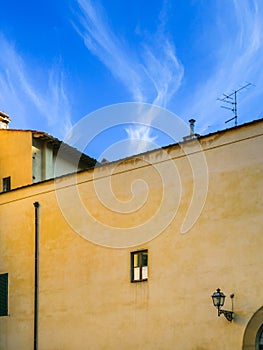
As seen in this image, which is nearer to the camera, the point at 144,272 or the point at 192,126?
the point at 144,272

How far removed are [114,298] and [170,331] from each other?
2.56 metres

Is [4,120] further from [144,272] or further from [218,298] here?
[218,298]

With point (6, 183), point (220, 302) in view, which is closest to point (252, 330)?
point (220, 302)

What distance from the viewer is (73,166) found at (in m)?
29.8

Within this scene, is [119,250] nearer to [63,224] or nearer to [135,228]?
[135,228]

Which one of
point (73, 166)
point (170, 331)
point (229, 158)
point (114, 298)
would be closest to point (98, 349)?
point (114, 298)

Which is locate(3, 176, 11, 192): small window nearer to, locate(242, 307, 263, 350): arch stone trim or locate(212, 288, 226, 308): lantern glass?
locate(212, 288, 226, 308): lantern glass

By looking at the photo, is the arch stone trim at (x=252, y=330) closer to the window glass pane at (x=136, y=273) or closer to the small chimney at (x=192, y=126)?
the window glass pane at (x=136, y=273)

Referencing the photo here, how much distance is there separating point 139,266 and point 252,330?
4.56 metres

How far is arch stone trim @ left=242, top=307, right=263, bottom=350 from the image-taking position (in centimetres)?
1570

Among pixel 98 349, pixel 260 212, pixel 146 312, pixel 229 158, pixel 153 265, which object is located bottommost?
pixel 98 349

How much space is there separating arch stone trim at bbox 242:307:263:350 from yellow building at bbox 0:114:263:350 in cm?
3

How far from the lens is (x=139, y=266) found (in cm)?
1917

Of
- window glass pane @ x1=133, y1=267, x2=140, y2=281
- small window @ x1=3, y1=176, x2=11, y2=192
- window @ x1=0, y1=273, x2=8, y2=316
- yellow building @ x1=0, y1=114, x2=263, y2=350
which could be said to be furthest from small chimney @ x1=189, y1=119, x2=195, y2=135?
small window @ x1=3, y1=176, x2=11, y2=192
